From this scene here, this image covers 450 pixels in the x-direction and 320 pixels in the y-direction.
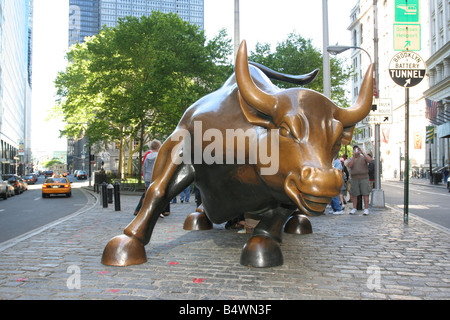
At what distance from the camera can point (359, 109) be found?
3615 millimetres

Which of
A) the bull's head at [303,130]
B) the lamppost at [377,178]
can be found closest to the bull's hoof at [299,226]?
the bull's head at [303,130]

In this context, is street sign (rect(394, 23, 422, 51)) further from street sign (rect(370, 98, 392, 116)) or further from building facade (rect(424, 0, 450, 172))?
building facade (rect(424, 0, 450, 172))

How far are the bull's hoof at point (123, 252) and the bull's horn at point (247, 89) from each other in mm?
2022

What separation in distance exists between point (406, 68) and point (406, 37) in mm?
873

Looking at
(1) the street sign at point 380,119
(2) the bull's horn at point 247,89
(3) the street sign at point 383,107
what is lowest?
(2) the bull's horn at point 247,89

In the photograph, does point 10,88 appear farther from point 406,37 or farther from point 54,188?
point 406,37

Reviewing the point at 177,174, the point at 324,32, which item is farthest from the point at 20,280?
the point at 324,32

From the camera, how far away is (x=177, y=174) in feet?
14.0

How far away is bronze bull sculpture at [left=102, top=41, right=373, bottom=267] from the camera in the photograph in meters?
3.24

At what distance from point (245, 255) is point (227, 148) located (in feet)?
4.01

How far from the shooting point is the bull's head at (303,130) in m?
3.11

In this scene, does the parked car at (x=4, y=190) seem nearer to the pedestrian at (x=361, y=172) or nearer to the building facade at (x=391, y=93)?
the pedestrian at (x=361, y=172)

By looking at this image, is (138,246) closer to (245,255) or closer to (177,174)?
(177,174)
